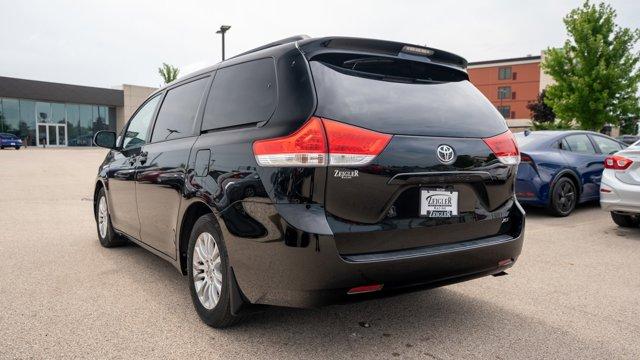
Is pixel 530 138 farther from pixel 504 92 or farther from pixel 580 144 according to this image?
pixel 504 92

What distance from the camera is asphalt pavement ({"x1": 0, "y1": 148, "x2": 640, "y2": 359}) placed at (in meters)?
2.94

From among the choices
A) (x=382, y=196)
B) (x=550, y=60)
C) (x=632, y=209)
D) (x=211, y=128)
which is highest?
(x=550, y=60)

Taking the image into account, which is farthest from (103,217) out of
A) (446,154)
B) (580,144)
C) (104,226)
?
(580,144)

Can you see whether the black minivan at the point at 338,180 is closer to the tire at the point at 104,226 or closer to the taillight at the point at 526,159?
the tire at the point at 104,226

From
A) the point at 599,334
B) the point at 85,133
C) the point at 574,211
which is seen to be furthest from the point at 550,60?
the point at 85,133

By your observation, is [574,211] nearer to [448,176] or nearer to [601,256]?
[601,256]

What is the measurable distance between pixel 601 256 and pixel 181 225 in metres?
4.39

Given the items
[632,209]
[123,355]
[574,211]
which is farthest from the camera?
[574,211]

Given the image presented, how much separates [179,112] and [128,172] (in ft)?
3.35

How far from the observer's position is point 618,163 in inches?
254

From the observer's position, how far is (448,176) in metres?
2.86

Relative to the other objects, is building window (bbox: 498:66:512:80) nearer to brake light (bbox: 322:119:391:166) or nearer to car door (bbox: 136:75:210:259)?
car door (bbox: 136:75:210:259)

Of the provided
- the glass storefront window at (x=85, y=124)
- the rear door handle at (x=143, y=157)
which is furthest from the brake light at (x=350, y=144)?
the glass storefront window at (x=85, y=124)

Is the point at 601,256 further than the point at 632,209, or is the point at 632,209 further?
the point at 632,209
